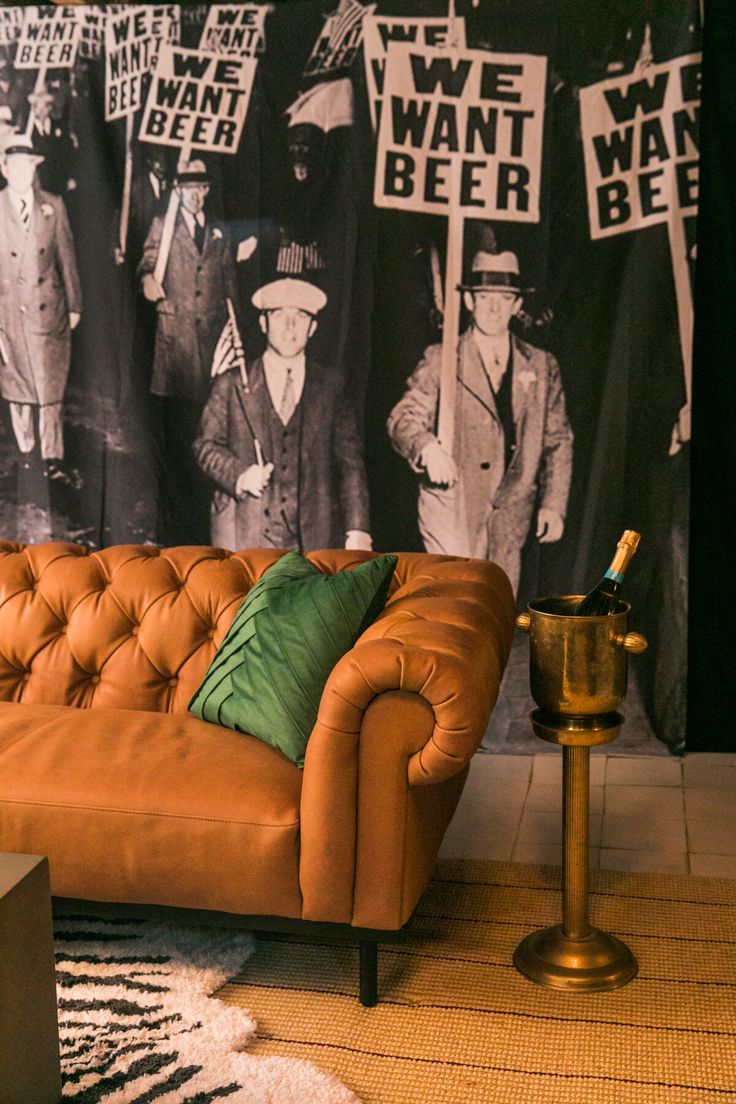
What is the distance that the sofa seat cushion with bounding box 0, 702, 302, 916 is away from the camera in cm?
216

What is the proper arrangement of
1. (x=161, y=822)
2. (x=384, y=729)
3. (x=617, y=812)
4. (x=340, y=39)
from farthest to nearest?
(x=340, y=39) < (x=617, y=812) < (x=161, y=822) < (x=384, y=729)

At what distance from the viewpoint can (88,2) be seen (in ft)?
12.3

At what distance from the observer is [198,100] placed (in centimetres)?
373

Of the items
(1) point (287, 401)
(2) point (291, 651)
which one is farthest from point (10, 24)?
(2) point (291, 651)

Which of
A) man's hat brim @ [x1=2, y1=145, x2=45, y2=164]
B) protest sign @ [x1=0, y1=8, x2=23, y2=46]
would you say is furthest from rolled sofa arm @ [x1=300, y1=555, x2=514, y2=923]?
protest sign @ [x1=0, y1=8, x2=23, y2=46]

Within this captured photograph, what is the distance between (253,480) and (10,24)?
67.5 inches

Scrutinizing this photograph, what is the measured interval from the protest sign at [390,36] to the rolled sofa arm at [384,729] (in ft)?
6.87

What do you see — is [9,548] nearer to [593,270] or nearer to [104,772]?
[104,772]

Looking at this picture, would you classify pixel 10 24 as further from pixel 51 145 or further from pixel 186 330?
pixel 186 330

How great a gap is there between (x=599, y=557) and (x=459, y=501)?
0.48 m

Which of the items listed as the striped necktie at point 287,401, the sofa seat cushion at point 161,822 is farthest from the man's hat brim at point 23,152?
the sofa seat cushion at point 161,822

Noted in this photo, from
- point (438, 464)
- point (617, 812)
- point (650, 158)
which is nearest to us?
point (617, 812)

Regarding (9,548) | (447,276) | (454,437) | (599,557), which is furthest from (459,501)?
(9,548)

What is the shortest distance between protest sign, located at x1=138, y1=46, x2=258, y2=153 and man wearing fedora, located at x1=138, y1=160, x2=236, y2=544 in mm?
102
